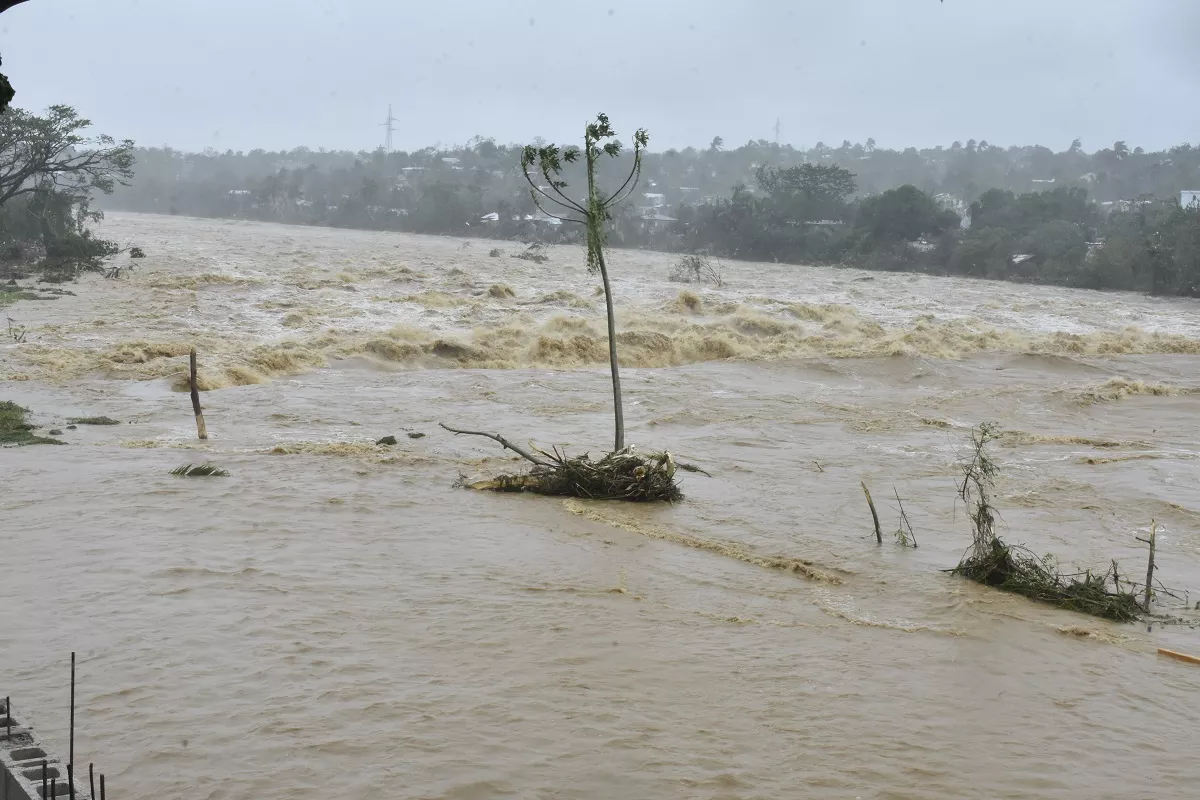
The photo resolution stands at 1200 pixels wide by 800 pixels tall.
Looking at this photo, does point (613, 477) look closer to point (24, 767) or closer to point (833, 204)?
point (24, 767)

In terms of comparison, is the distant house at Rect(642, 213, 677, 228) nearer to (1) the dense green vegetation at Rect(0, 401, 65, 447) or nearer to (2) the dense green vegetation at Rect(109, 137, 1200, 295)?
(2) the dense green vegetation at Rect(109, 137, 1200, 295)

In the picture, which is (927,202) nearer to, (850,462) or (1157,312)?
(1157,312)

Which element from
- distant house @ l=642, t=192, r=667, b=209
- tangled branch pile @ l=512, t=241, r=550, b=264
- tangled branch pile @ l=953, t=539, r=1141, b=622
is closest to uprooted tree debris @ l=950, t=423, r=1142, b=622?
tangled branch pile @ l=953, t=539, r=1141, b=622

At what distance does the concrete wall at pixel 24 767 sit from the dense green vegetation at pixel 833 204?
11311 millimetres

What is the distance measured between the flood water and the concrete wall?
0.76 m

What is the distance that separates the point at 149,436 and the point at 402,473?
120 inches

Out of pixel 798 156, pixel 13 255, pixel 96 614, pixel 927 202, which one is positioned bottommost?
pixel 96 614

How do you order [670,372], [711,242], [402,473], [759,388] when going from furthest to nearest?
[711,242], [670,372], [759,388], [402,473]

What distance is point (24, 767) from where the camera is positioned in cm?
337

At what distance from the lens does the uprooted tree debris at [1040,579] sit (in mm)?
6898

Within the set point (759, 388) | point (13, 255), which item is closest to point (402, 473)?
point (759, 388)

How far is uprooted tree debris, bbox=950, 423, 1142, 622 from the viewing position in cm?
690

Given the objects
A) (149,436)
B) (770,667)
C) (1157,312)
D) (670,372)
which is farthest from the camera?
(1157,312)

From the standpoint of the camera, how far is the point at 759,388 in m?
17.0
